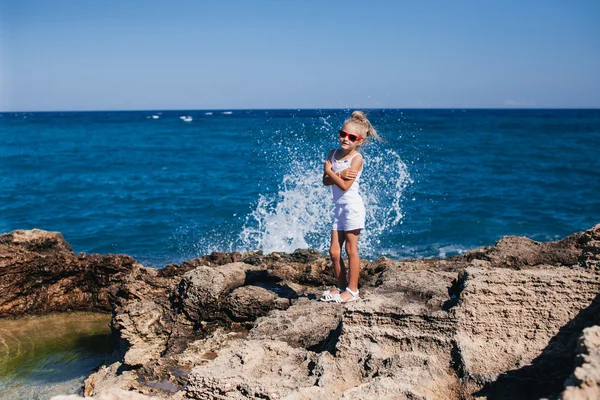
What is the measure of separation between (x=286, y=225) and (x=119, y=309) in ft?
17.3

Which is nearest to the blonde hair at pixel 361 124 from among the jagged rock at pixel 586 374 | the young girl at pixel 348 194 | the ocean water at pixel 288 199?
the young girl at pixel 348 194

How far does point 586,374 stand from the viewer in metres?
2.19

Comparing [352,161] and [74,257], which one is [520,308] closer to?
[352,161]

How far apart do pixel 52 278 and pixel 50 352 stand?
124cm

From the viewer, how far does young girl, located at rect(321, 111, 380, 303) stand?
4.34m

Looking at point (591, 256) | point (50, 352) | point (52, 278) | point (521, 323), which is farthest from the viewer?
point (52, 278)

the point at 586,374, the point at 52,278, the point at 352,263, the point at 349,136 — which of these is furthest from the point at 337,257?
the point at 52,278

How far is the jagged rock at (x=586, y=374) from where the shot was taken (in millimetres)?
2145

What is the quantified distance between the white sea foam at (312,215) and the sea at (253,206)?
0.03 meters

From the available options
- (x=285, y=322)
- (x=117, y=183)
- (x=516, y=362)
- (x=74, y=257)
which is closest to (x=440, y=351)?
(x=516, y=362)

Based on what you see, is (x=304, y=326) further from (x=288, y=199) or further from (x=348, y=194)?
(x=288, y=199)

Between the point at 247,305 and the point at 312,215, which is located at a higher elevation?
the point at 247,305

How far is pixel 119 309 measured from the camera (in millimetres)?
5008

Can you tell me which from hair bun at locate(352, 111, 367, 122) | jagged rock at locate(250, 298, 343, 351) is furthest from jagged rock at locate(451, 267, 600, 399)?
hair bun at locate(352, 111, 367, 122)
